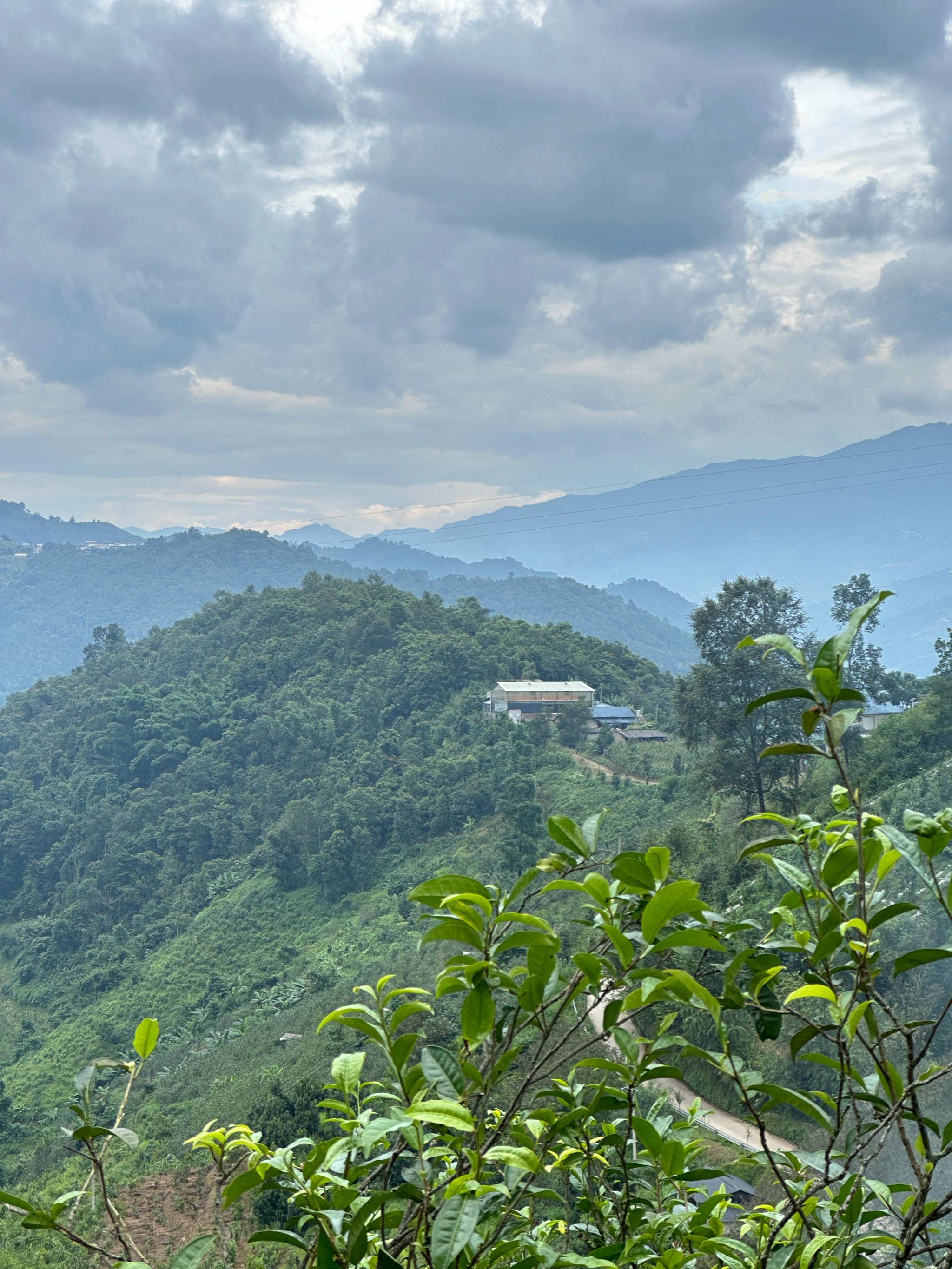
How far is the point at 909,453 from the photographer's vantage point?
17725 centimetres

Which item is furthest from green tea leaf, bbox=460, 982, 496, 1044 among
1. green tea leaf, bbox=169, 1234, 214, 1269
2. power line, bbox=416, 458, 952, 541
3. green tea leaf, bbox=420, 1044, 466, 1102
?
power line, bbox=416, 458, 952, 541

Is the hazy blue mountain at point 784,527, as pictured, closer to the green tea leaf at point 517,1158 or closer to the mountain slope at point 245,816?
the mountain slope at point 245,816

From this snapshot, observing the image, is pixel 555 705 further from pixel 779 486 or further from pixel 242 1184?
pixel 779 486

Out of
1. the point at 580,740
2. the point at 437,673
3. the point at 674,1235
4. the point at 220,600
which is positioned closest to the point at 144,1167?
the point at 674,1235

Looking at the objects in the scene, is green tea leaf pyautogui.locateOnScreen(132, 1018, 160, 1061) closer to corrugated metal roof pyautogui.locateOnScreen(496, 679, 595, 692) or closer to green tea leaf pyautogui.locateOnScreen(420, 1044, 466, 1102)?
green tea leaf pyautogui.locateOnScreen(420, 1044, 466, 1102)

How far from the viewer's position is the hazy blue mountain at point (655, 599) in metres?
117

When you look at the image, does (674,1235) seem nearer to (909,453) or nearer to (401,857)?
(401,857)

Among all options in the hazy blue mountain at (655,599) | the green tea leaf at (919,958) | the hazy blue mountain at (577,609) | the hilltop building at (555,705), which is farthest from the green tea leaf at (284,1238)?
the hazy blue mountain at (655,599)

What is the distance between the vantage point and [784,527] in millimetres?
158000

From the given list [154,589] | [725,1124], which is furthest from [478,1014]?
[154,589]

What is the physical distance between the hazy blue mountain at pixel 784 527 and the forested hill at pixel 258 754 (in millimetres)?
102275

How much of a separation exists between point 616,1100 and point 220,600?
3829 centimetres

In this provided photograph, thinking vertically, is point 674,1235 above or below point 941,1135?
below

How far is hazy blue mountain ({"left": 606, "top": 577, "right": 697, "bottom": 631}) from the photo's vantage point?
383ft
